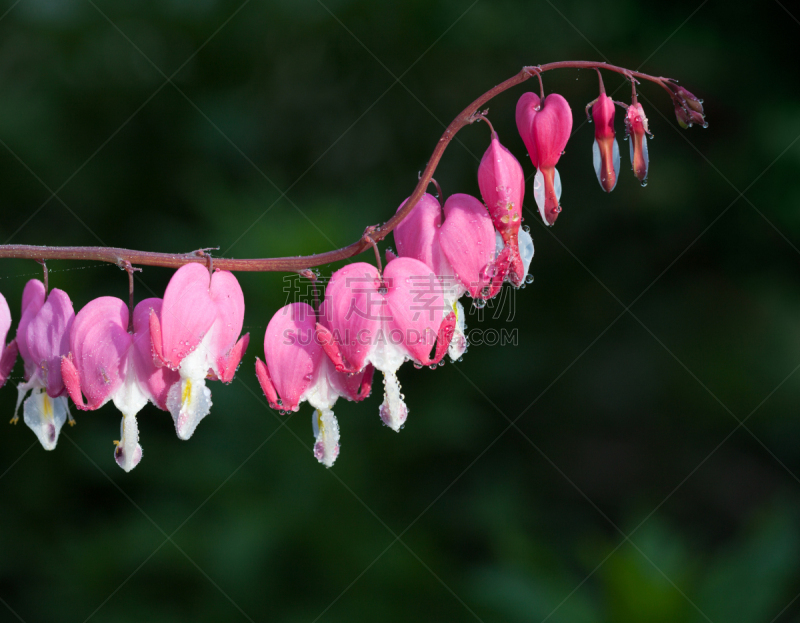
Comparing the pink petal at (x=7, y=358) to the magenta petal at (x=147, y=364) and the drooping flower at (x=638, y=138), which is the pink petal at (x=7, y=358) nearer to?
the magenta petal at (x=147, y=364)

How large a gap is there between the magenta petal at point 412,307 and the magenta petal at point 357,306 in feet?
0.07

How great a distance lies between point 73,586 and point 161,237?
130cm

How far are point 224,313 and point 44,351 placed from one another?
0.33 metres

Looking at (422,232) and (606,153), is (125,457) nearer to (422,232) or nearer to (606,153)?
(422,232)

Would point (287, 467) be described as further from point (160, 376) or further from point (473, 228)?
point (473, 228)

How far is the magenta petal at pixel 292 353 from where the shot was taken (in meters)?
1.14

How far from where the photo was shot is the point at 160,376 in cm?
115

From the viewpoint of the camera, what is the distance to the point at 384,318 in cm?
109

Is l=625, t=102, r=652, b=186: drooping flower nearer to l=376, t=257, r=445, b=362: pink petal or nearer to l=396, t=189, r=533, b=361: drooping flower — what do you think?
l=396, t=189, r=533, b=361: drooping flower

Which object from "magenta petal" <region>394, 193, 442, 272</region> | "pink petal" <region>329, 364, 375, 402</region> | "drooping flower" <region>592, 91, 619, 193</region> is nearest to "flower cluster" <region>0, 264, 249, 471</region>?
"pink petal" <region>329, 364, 375, 402</region>

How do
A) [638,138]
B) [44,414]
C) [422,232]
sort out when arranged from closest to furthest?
[638,138]
[422,232]
[44,414]

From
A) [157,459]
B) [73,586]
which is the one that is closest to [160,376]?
[157,459]

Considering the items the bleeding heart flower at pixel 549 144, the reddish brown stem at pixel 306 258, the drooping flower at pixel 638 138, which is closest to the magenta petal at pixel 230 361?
the reddish brown stem at pixel 306 258

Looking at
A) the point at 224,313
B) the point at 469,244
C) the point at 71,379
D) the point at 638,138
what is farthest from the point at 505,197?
the point at 71,379
